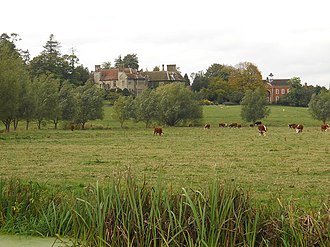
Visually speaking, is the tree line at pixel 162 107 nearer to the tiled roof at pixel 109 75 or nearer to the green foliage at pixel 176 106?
the green foliage at pixel 176 106

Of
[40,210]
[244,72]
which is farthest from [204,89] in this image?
[40,210]

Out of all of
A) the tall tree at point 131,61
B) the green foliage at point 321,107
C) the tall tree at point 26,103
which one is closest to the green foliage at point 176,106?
the green foliage at point 321,107

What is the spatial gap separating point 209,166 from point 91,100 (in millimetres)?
48694

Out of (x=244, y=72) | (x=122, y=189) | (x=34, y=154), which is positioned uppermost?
(x=244, y=72)

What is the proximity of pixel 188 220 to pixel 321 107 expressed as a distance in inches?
2809

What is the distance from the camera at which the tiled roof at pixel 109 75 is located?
12289 centimetres

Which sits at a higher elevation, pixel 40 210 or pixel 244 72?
pixel 244 72

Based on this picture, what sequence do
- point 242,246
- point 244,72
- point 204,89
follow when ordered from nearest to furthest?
point 242,246, point 204,89, point 244,72

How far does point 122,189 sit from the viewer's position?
7555mm

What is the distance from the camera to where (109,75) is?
409ft

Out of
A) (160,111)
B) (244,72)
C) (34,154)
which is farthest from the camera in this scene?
(244,72)

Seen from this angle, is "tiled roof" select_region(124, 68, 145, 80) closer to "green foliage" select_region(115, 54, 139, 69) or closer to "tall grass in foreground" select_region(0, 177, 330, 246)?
"green foliage" select_region(115, 54, 139, 69)

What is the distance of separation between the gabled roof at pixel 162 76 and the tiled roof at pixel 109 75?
782 cm

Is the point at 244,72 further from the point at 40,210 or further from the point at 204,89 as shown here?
the point at 40,210
